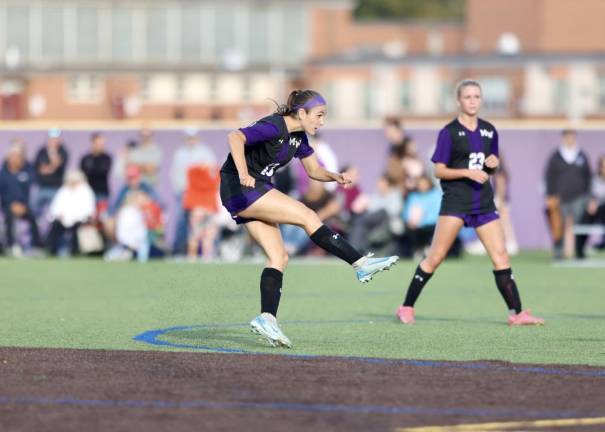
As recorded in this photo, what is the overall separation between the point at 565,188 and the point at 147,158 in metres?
6.23

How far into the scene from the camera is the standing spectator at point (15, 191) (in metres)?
24.7

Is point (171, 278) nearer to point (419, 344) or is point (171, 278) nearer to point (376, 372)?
point (419, 344)

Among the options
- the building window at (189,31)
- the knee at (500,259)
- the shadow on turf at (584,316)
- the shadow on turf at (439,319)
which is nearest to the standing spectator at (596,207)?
the shadow on turf at (584,316)

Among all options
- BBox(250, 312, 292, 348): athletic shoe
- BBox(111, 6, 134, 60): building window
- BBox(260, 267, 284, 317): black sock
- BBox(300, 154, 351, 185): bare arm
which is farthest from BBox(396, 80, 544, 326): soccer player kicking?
BBox(111, 6, 134, 60): building window

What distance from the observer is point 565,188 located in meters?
23.7

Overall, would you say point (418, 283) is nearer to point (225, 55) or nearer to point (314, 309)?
Result: point (314, 309)

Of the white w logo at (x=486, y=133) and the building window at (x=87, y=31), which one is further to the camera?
the building window at (x=87, y=31)

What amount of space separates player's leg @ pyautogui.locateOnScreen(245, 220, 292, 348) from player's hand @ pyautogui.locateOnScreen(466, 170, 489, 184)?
204cm

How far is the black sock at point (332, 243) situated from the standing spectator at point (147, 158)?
532 inches

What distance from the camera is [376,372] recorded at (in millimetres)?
9805

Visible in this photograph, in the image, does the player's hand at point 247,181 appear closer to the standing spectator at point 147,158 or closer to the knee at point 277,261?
the knee at point 277,261

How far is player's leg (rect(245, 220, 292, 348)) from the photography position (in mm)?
11109

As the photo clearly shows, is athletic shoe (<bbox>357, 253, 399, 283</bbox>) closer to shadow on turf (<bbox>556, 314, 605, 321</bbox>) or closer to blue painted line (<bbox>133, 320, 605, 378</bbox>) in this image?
blue painted line (<bbox>133, 320, 605, 378</bbox>)

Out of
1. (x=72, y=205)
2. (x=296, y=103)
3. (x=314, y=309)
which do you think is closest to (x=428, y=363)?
(x=296, y=103)
